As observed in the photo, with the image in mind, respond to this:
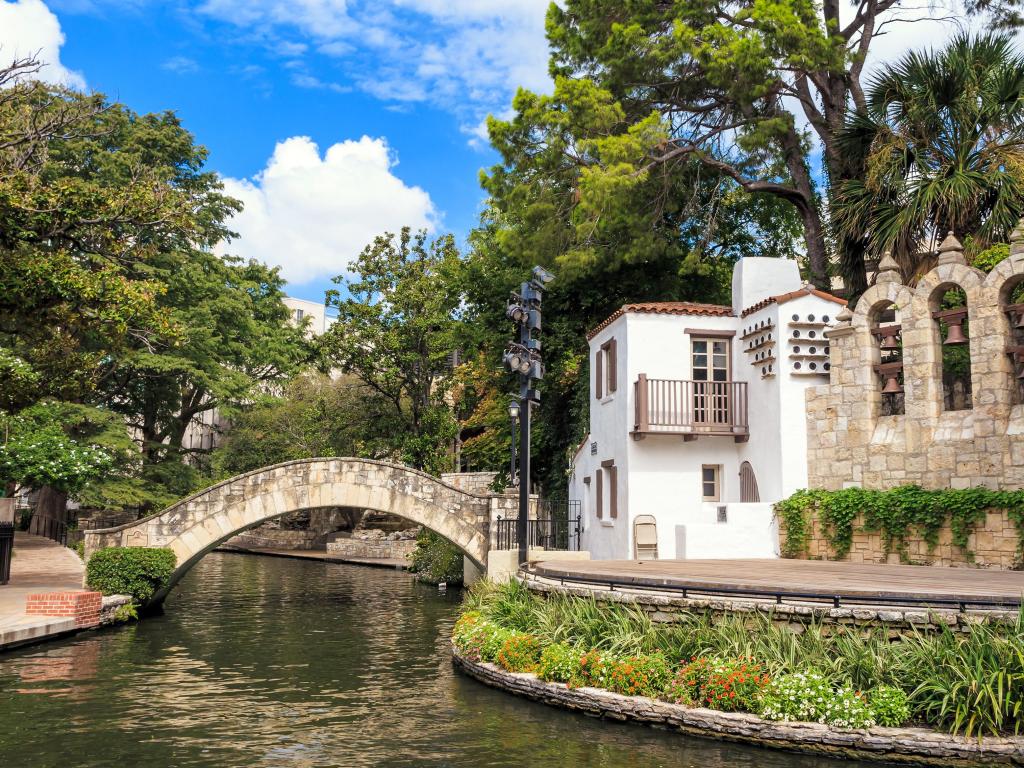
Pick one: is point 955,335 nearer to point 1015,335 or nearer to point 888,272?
point 1015,335

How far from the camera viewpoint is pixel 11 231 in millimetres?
15531

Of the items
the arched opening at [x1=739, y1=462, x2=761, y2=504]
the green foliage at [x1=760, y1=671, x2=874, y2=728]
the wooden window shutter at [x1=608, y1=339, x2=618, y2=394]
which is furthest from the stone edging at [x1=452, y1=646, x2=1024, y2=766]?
the wooden window shutter at [x1=608, y1=339, x2=618, y2=394]

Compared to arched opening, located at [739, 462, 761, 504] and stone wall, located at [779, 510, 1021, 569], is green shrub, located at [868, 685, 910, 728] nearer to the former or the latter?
stone wall, located at [779, 510, 1021, 569]

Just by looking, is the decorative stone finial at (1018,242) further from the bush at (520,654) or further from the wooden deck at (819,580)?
the bush at (520,654)

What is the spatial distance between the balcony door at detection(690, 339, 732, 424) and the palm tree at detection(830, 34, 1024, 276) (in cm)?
413

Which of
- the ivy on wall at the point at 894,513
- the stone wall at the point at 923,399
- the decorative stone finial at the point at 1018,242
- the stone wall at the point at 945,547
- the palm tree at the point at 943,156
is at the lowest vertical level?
the stone wall at the point at 945,547

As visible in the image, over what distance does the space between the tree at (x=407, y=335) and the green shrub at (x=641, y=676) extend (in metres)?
23.5

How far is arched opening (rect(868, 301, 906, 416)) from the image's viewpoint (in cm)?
1741

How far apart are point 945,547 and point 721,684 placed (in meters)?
7.51

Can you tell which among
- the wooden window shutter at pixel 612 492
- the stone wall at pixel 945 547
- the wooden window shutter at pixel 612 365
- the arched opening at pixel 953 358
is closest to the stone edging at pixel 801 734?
the stone wall at pixel 945 547

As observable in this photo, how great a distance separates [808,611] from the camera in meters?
10.3

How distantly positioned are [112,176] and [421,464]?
47.1 ft

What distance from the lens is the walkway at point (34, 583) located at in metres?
15.4

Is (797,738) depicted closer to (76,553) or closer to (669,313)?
(669,313)
